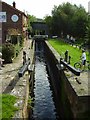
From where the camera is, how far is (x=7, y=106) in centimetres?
1031

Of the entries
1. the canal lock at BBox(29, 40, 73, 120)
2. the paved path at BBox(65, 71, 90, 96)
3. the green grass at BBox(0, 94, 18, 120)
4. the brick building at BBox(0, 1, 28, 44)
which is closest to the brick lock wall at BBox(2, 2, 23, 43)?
the brick building at BBox(0, 1, 28, 44)

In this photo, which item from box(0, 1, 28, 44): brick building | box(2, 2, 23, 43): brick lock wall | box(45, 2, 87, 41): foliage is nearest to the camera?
box(0, 1, 28, 44): brick building

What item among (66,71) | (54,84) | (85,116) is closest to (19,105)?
(85,116)

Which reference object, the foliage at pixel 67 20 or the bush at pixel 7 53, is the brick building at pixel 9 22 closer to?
the foliage at pixel 67 20

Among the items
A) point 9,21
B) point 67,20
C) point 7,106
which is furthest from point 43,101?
point 67,20

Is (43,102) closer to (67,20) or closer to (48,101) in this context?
(48,101)

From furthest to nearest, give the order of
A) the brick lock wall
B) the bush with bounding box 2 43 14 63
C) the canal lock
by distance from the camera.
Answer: the brick lock wall → the bush with bounding box 2 43 14 63 → the canal lock

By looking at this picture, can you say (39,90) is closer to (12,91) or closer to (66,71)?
(66,71)

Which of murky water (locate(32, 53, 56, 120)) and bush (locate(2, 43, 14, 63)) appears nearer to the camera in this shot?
murky water (locate(32, 53, 56, 120))

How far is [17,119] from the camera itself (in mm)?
9188

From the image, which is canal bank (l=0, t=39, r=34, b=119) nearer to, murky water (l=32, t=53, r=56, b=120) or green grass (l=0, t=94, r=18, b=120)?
green grass (l=0, t=94, r=18, b=120)

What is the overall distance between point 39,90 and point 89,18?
119ft

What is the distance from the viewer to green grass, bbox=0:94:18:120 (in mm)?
9445

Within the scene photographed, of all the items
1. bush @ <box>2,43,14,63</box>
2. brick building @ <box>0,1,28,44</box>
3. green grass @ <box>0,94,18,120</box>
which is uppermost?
brick building @ <box>0,1,28,44</box>
